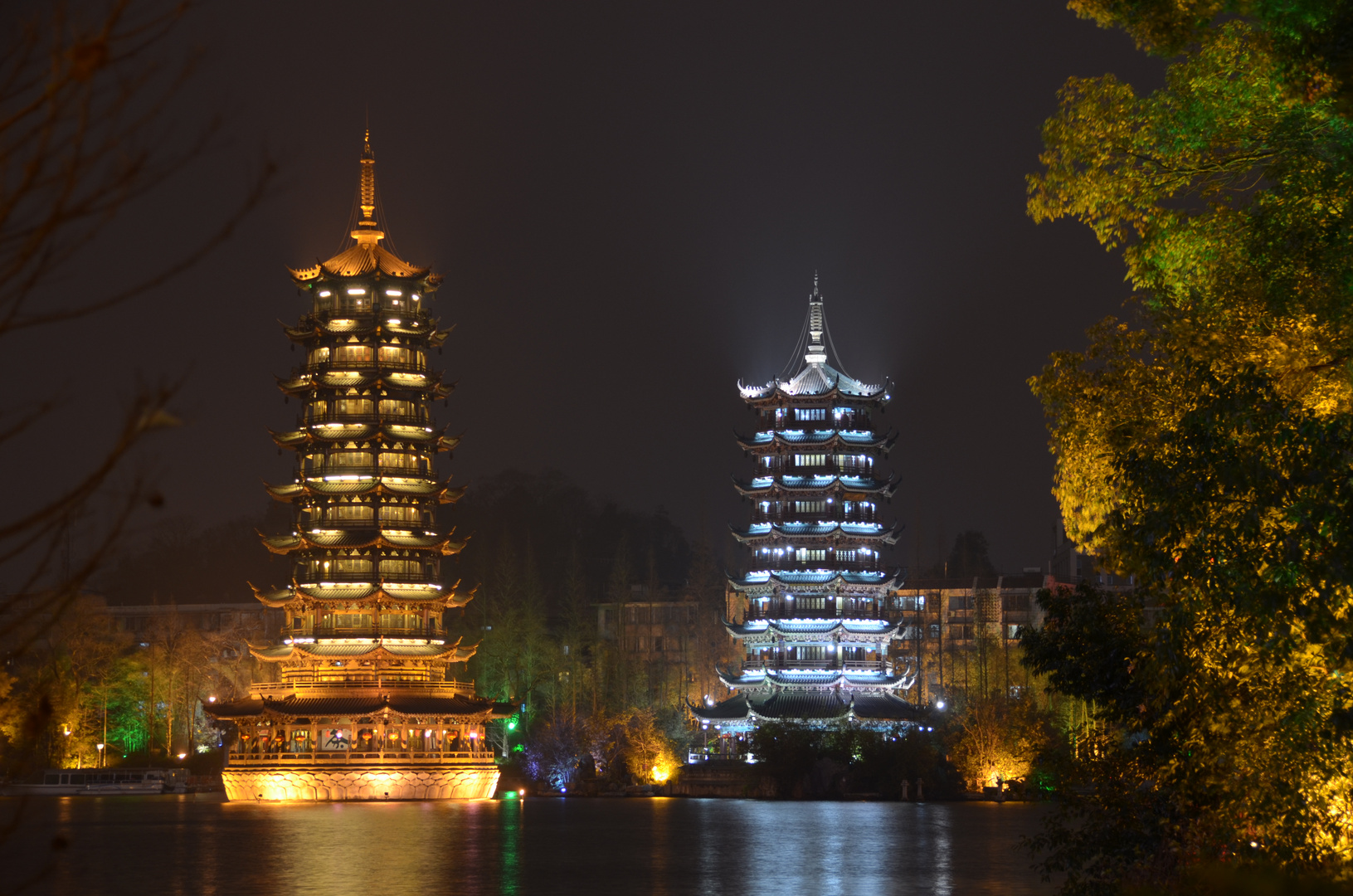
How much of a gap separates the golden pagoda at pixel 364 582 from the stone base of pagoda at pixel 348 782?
0.18ft

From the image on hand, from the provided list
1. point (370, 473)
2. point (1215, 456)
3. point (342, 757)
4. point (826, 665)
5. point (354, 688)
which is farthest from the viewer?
point (826, 665)

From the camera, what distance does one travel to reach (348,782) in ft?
191

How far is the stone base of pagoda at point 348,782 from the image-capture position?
191ft

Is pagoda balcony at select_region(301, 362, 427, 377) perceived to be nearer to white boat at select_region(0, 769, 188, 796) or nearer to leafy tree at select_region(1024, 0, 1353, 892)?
white boat at select_region(0, 769, 188, 796)

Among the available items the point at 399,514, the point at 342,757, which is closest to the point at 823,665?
the point at 399,514

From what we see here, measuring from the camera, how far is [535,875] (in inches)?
1330

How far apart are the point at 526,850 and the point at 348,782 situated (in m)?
20.7

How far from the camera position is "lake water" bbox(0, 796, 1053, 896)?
104ft

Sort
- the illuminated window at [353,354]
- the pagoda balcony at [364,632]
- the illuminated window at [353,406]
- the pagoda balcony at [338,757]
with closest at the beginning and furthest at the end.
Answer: the pagoda balcony at [338,757], the pagoda balcony at [364,632], the illuminated window at [353,406], the illuminated window at [353,354]

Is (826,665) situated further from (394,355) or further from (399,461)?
(394,355)

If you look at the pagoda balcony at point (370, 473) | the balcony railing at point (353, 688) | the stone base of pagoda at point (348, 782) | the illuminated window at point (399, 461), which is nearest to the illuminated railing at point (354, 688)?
the balcony railing at point (353, 688)

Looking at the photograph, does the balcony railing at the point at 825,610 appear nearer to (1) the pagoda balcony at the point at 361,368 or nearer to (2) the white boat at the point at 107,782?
(1) the pagoda balcony at the point at 361,368

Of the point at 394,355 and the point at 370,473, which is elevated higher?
the point at 394,355

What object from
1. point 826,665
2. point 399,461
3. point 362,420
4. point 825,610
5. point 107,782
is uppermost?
point 362,420
